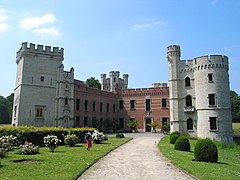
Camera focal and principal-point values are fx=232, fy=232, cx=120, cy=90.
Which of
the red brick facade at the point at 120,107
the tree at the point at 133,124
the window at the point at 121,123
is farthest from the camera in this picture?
the window at the point at 121,123

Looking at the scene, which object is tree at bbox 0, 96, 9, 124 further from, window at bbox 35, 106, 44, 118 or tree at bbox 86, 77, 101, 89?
window at bbox 35, 106, 44, 118

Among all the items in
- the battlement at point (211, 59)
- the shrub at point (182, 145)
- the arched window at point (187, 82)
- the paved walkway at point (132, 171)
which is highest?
the battlement at point (211, 59)

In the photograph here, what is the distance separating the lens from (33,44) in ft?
103

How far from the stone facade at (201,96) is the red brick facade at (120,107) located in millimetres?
9604

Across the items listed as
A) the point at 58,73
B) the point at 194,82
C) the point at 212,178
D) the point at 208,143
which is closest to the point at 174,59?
the point at 194,82

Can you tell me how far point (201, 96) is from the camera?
98.3ft

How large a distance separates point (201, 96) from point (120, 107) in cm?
1883

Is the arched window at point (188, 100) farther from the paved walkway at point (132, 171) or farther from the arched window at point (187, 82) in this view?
A: the paved walkway at point (132, 171)

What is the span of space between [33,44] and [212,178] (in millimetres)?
29115

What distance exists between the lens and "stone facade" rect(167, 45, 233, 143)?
2883 cm

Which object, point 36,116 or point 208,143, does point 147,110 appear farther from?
point 208,143

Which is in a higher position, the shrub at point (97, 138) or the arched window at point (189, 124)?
the arched window at point (189, 124)

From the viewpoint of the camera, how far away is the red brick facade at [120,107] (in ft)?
127

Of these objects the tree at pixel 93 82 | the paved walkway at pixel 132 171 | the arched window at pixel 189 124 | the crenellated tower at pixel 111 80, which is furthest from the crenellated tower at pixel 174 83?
the crenellated tower at pixel 111 80
